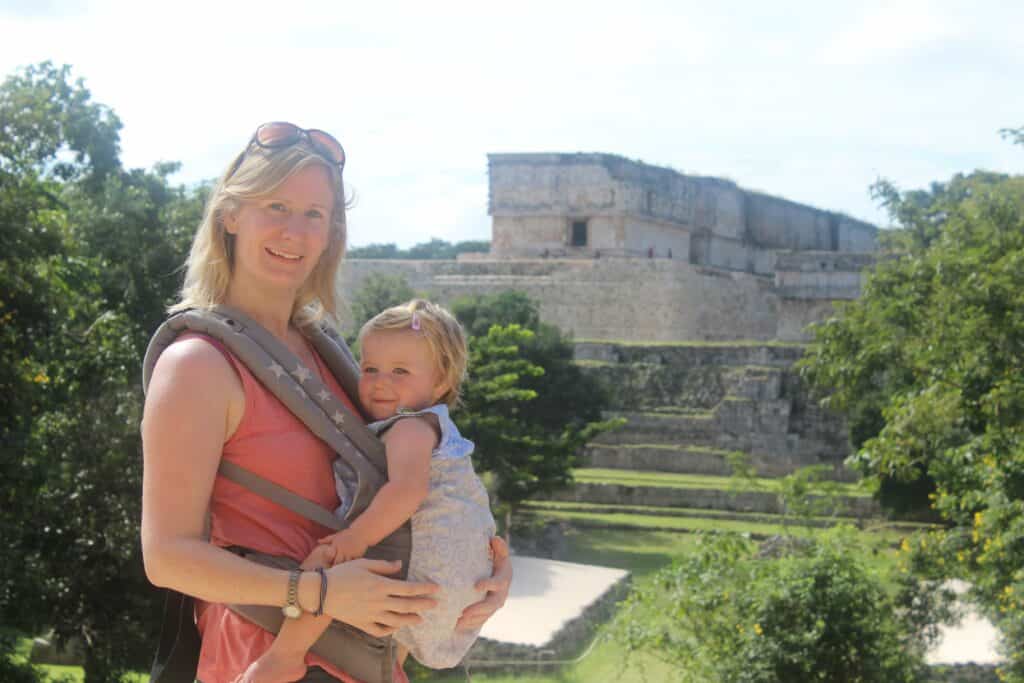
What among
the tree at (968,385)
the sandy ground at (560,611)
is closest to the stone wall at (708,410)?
the sandy ground at (560,611)

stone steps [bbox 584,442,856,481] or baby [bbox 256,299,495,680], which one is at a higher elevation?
baby [bbox 256,299,495,680]

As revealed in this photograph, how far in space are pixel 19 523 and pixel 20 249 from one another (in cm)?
161

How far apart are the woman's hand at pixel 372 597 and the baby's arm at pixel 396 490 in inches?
1.9

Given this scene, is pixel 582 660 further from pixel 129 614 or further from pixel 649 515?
pixel 649 515

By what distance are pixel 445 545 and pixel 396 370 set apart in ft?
1.20

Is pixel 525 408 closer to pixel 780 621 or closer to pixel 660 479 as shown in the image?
pixel 660 479

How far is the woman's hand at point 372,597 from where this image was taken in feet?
6.41

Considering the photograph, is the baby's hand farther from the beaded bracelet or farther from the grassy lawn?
the grassy lawn

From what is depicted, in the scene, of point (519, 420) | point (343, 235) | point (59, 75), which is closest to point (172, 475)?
point (343, 235)

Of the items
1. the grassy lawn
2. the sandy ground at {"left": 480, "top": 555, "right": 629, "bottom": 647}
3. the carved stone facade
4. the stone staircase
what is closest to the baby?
the grassy lawn

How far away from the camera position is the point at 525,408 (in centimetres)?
2141

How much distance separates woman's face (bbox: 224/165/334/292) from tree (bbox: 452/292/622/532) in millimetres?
13265

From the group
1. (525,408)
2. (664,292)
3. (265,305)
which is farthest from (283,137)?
(664,292)

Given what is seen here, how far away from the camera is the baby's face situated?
2.29m
